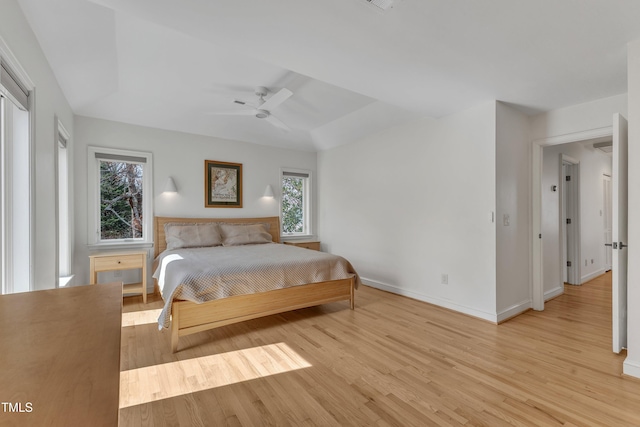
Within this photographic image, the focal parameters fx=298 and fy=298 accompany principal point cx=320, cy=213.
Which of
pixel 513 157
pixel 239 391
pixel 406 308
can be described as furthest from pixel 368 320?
pixel 513 157

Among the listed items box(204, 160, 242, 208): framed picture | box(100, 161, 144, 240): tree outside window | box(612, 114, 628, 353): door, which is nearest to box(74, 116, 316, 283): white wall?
box(204, 160, 242, 208): framed picture

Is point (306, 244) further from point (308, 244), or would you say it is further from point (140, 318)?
point (140, 318)

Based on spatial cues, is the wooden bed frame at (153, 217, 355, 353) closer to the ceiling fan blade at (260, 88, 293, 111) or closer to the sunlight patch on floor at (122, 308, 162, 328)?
the sunlight patch on floor at (122, 308, 162, 328)

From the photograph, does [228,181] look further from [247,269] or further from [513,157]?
[513,157]

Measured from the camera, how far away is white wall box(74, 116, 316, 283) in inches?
150

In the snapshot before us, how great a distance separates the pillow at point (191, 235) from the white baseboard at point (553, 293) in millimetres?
4468

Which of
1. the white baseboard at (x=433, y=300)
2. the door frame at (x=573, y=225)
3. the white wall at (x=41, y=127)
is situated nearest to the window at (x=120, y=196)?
the white wall at (x=41, y=127)

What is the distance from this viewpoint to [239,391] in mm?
1926

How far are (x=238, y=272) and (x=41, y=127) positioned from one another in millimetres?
1894

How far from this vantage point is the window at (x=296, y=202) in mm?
5551

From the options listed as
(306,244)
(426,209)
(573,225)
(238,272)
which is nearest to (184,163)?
(306,244)

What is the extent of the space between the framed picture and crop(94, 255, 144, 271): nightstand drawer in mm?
1293

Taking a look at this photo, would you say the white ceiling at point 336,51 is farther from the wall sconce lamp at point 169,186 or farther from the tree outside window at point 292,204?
the tree outside window at point 292,204

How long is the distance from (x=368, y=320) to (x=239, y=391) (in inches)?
63.5
